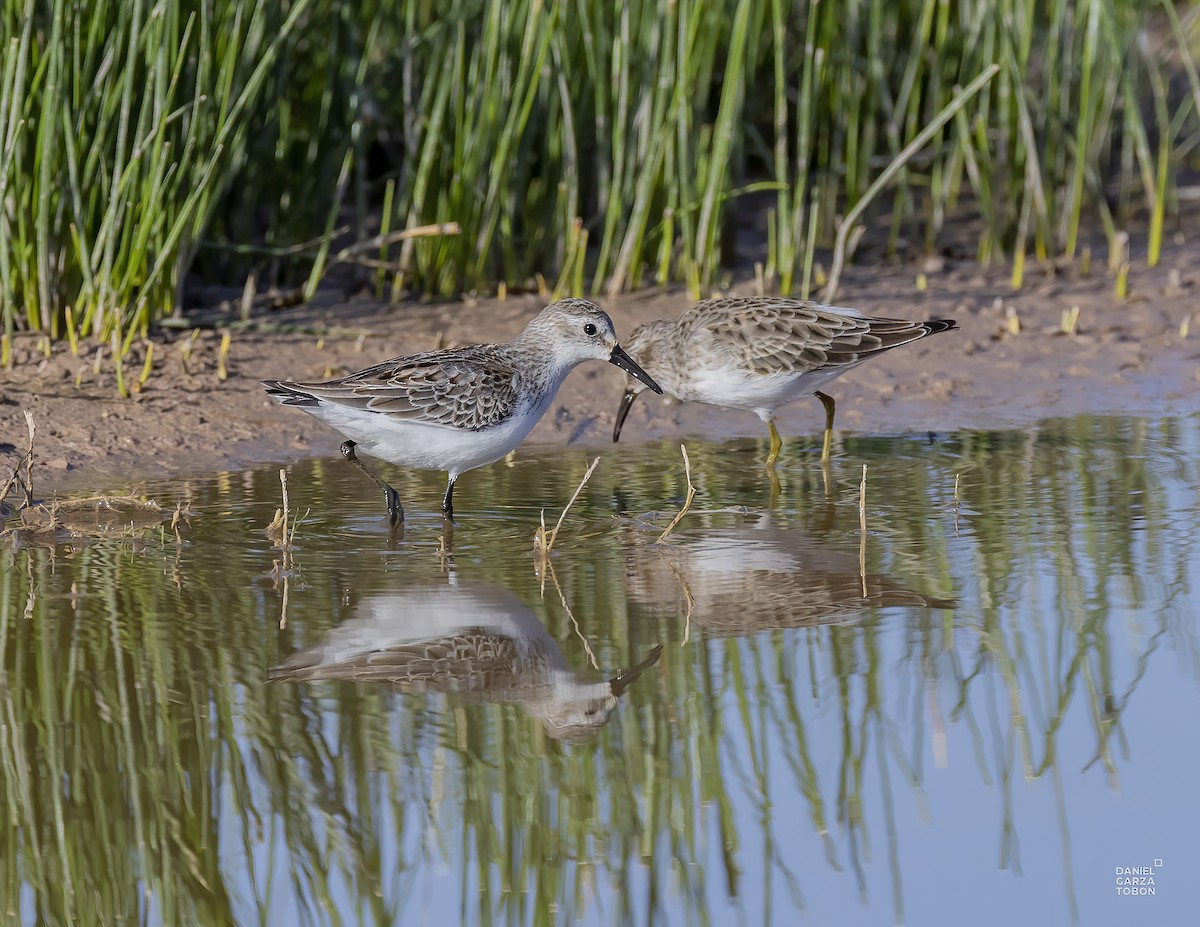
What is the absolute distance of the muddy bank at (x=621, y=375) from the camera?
7.71m

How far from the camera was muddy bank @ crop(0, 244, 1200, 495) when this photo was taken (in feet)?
25.3

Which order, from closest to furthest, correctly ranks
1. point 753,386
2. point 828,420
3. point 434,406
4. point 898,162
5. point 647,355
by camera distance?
point 434,406 < point 753,386 < point 828,420 < point 647,355 < point 898,162

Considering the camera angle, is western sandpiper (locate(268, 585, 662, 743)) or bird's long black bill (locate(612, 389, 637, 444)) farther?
bird's long black bill (locate(612, 389, 637, 444))

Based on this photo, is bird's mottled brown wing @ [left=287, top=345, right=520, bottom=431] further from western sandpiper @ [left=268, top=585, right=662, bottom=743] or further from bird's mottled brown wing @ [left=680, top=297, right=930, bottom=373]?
bird's mottled brown wing @ [left=680, top=297, right=930, bottom=373]

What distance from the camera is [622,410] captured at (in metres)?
8.12

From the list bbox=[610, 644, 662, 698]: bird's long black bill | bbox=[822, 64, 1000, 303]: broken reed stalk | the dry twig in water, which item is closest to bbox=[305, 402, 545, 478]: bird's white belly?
the dry twig in water

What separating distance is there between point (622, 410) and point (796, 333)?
92cm

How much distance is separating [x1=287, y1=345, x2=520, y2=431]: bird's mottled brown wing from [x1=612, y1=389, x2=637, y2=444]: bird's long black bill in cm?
127

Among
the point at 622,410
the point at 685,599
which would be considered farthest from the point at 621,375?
the point at 685,599

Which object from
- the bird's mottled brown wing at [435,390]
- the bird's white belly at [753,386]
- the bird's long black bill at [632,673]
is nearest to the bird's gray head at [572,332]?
the bird's mottled brown wing at [435,390]

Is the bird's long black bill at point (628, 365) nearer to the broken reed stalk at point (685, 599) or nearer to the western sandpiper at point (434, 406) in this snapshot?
the western sandpiper at point (434, 406)

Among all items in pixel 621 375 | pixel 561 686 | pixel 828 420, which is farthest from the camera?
pixel 621 375

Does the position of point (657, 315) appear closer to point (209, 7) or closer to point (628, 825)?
point (209, 7)

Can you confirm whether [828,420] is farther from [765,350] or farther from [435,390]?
[435,390]
